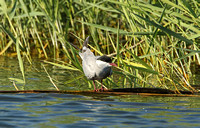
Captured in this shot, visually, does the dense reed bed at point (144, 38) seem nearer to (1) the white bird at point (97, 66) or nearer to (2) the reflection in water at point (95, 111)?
(1) the white bird at point (97, 66)

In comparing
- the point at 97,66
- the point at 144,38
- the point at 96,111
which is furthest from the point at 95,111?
the point at 144,38

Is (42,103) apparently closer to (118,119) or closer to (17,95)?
(17,95)

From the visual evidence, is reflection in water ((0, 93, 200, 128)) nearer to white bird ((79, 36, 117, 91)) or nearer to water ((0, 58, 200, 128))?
water ((0, 58, 200, 128))

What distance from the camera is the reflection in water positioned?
11.5ft

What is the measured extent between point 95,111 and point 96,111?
11 millimetres

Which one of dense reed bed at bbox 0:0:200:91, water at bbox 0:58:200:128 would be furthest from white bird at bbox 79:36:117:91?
water at bbox 0:58:200:128

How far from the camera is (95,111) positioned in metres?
3.94

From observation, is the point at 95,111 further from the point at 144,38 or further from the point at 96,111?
the point at 144,38

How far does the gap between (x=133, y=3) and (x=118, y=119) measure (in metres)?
1.60

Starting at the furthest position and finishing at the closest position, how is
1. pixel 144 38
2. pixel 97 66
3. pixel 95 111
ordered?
pixel 144 38, pixel 97 66, pixel 95 111

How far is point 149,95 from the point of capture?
4.54m

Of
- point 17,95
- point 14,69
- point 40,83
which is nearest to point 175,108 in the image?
point 17,95

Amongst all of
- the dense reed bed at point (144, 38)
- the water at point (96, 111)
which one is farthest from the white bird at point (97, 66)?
the water at point (96, 111)

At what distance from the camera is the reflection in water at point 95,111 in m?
3.52
